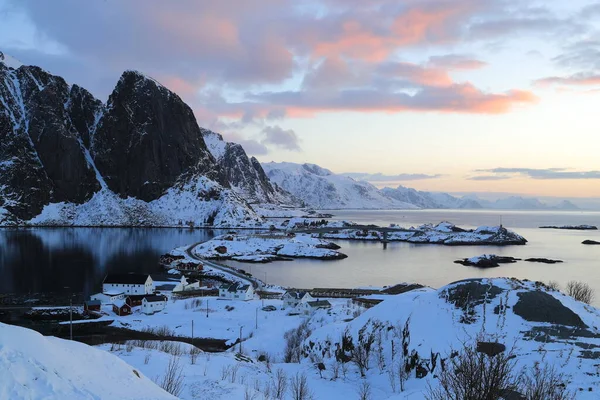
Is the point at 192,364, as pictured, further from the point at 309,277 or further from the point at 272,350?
the point at 309,277

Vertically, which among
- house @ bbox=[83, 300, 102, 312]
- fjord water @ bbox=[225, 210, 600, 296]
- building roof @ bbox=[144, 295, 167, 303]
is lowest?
fjord water @ bbox=[225, 210, 600, 296]

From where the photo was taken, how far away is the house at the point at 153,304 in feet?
150

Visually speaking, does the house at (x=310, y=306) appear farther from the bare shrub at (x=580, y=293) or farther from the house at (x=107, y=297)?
the bare shrub at (x=580, y=293)

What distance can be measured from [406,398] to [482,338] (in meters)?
4.24

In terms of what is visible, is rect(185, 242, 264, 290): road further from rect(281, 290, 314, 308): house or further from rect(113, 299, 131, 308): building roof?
rect(113, 299, 131, 308): building roof

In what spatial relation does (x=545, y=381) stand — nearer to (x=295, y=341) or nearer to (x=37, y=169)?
(x=295, y=341)

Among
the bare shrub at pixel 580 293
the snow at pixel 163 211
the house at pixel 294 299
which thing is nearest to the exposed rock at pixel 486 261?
the bare shrub at pixel 580 293

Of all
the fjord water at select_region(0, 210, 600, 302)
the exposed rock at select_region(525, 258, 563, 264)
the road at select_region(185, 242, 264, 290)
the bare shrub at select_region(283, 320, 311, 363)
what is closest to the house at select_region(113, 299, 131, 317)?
the fjord water at select_region(0, 210, 600, 302)

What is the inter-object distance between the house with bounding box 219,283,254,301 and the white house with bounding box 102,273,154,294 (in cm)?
994

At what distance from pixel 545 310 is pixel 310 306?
25.6 meters

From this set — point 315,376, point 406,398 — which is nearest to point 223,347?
point 315,376

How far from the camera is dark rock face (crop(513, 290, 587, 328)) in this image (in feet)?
61.4

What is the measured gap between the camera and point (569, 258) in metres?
99.9

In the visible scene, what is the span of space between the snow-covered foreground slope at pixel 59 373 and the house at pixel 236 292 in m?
40.1
